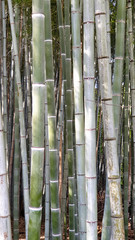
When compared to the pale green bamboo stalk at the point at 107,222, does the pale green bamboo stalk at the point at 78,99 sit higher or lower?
higher

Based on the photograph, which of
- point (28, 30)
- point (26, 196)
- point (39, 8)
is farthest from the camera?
point (28, 30)

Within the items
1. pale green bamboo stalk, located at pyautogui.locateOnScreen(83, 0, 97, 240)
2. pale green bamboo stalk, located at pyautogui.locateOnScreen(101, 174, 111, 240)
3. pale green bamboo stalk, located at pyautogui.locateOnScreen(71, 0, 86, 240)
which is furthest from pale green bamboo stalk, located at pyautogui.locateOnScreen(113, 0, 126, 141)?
pale green bamboo stalk, located at pyautogui.locateOnScreen(101, 174, 111, 240)

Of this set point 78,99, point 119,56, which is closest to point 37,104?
point 78,99

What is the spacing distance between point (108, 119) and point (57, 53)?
3.49 m

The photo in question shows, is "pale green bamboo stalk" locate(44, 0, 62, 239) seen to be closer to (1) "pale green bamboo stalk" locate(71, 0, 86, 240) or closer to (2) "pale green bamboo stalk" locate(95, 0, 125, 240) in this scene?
(1) "pale green bamboo stalk" locate(71, 0, 86, 240)

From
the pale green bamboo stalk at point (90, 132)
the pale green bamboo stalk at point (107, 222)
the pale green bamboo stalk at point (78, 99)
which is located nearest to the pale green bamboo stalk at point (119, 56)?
the pale green bamboo stalk at point (78, 99)

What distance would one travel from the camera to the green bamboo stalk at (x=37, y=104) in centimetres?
107

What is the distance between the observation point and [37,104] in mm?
1090

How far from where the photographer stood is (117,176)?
1223 millimetres

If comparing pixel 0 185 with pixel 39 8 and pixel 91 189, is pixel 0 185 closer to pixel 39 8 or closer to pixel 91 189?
pixel 91 189

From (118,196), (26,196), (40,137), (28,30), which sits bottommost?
(26,196)

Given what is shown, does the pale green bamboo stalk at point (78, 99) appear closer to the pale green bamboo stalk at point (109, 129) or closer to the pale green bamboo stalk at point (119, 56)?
the pale green bamboo stalk at point (119, 56)

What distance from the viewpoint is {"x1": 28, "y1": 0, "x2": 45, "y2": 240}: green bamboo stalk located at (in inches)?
42.0

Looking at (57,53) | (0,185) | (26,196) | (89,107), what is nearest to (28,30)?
(57,53)
